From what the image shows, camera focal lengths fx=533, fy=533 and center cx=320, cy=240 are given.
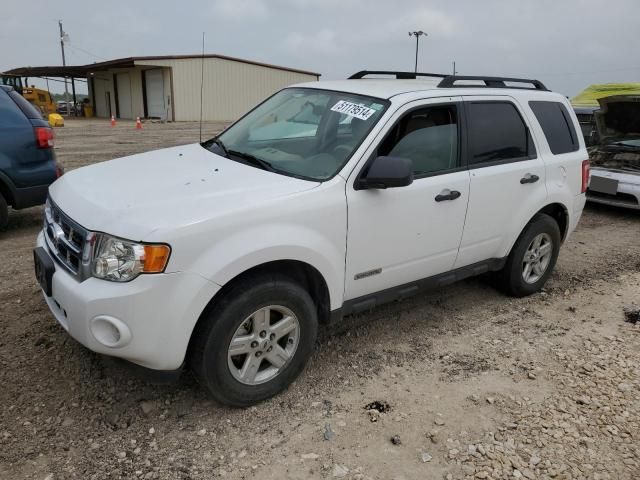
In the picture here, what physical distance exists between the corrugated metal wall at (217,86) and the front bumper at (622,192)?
79.9 ft

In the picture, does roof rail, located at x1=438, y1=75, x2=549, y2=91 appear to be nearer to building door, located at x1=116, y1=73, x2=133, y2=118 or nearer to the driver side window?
the driver side window

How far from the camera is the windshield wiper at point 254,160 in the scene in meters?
3.31

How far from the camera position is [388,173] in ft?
10.0

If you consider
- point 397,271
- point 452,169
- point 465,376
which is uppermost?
point 452,169

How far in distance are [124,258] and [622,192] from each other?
25.1ft

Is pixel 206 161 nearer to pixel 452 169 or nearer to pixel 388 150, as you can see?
pixel 388 150

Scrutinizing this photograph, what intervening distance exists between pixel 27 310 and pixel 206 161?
1828mm

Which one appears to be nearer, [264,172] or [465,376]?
[264,172]

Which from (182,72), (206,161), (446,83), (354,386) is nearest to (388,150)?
(446,83)

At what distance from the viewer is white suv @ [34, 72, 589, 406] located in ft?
8.34

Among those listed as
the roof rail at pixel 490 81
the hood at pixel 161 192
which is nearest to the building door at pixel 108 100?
the roof rail at pixel 490 81

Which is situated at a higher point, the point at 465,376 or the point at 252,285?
the point at 252,285

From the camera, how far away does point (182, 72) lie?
32.0 meters

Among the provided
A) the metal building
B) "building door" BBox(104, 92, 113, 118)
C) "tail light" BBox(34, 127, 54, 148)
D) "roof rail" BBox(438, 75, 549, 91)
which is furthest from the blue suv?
"building door" BBox(104, 92, 113, 118)
